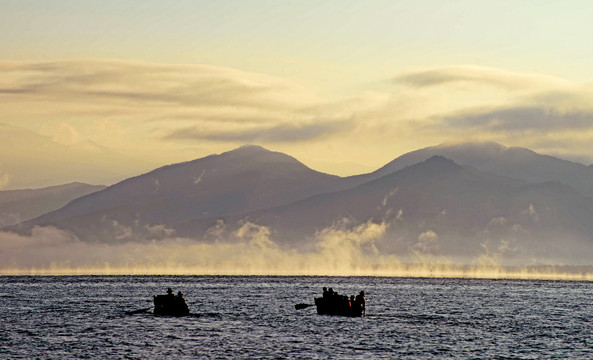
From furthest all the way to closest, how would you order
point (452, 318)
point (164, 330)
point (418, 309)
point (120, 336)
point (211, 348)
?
point (418, 309) < point (452, 318) < point (164, 330) < point (120, 336) < point (211, 348)

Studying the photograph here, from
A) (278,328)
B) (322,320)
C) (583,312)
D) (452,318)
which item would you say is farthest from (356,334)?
(583,312)

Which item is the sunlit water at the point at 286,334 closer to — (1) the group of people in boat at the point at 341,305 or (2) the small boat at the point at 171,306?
(2) the small boat at the point at 171,306

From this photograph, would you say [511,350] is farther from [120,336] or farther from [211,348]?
[120,336]

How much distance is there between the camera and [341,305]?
5384 inches

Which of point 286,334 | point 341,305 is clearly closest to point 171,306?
point 341,305

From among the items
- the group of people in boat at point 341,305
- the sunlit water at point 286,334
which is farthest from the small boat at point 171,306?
the group of people in boat at point 341,305

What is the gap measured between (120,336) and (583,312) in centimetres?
9249

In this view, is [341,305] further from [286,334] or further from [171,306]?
[286,334]

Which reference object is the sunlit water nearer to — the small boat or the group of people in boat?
the small boat

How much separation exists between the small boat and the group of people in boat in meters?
19.1

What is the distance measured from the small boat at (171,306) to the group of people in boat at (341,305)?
62.7ft

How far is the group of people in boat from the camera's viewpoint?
135250 millimetres

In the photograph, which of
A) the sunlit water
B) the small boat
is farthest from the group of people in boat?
the small boat

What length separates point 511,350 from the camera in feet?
320
